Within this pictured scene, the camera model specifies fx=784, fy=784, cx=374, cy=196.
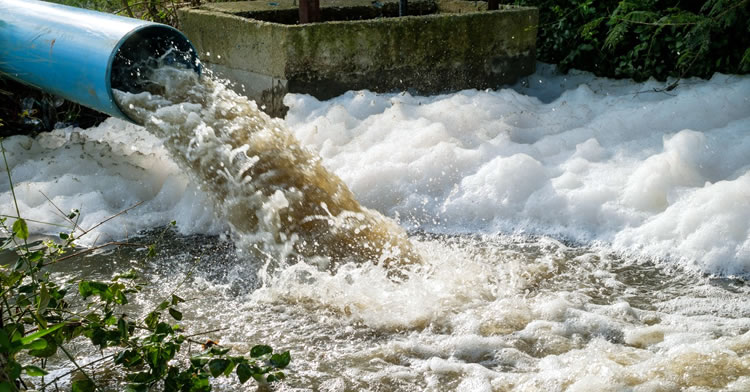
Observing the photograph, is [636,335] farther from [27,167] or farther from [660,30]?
[27,167]

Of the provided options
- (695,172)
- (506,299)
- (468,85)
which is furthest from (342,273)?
(468,85)

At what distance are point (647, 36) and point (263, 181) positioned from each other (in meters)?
3.63

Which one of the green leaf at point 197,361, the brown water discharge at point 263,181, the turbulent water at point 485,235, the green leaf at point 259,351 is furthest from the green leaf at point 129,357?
the brown water discharge at point 263,181

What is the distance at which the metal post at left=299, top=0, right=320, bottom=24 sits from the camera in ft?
18.7

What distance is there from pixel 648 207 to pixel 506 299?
129 cm

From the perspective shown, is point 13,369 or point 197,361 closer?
point 13,369

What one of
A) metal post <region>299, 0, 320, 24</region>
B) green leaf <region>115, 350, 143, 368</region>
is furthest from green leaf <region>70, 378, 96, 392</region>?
metal post <region>299, 0, 320, 24</region>

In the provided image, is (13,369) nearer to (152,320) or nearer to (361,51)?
(152,320)

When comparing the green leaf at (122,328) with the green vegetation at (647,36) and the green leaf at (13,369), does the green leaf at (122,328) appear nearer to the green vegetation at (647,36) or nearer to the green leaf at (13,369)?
the green leaf at (13,369)

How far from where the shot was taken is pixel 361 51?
5746 mm

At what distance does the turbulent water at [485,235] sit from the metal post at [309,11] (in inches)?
24.1

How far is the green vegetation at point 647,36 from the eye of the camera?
18.2 ft

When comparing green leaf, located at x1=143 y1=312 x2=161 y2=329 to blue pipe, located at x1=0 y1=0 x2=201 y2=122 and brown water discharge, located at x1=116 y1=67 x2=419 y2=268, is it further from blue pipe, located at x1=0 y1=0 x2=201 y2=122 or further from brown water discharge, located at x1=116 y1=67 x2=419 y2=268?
blue pipe, located at x1=0 y1=0 x2=201 y2=122

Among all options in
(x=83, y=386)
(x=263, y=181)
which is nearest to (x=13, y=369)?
(x=83, y=386)
